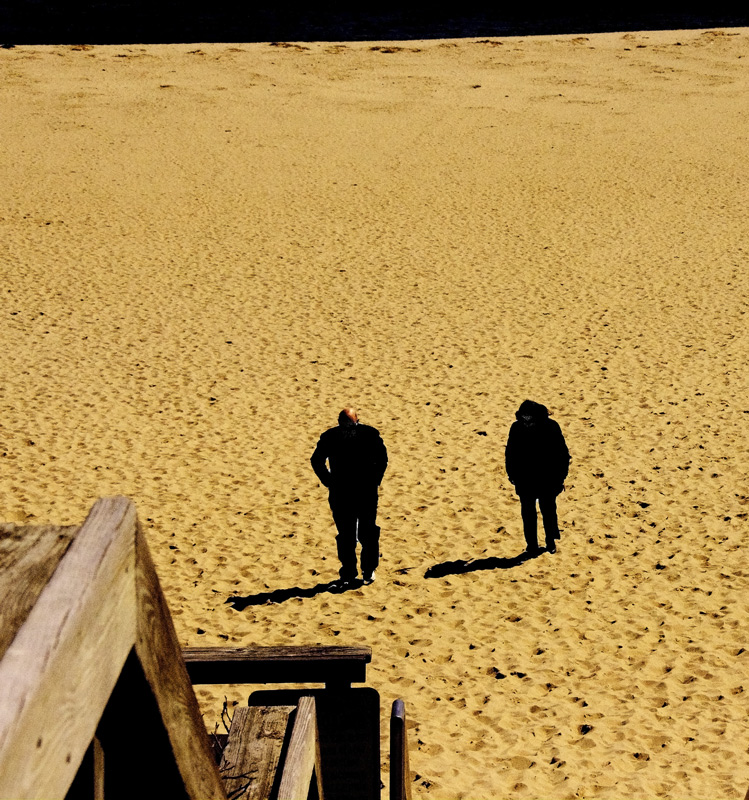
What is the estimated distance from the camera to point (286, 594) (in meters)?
8.03

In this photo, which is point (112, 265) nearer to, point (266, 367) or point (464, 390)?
point (266, 367)

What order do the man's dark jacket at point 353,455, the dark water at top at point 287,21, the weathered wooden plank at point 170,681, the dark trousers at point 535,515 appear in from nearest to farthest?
the weathered wooden plank at point 170,681 < the man's dark jacket at point 353,455 < the dark trousers at point 535,515 < the dark water at top at point 287,21

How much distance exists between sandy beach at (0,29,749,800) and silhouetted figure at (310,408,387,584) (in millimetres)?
715

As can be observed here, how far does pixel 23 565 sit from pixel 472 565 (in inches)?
293

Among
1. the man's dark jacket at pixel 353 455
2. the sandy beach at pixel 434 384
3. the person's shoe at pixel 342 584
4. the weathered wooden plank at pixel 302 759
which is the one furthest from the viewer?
the person's shoe at pixel 342 584

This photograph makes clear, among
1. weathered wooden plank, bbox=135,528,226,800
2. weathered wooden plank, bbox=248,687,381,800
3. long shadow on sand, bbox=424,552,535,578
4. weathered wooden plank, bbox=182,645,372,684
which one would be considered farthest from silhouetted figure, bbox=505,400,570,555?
weathered wooden plank, bbox=135,528,226,800

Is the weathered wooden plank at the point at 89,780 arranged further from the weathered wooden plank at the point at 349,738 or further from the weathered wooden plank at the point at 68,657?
the weathered wooden plank at the point at 349,738

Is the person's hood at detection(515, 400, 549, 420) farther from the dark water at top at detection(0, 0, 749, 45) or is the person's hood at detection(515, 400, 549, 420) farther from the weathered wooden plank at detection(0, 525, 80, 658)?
the dark water at top at detection(0, 0, 749, 45)

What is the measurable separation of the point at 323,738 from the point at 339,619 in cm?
453

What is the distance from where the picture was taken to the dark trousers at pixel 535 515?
8.24 metres

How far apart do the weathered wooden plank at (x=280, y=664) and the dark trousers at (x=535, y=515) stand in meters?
4.89

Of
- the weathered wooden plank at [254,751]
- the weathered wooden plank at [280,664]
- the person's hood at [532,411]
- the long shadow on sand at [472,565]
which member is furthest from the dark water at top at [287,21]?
the weathered wooden plank at [254,751]

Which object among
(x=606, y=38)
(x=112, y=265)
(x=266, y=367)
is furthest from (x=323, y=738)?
(x=606, y=38)

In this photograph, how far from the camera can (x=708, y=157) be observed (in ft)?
78.8
